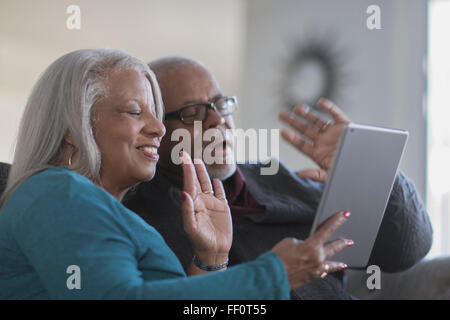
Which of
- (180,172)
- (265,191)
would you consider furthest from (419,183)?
(180,172)

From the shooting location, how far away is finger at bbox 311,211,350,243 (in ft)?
3.27

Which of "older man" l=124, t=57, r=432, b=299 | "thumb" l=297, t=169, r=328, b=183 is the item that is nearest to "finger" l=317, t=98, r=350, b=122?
"thumb" l=297, t=169, r=328, b=183

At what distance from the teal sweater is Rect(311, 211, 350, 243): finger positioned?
13 centimetres

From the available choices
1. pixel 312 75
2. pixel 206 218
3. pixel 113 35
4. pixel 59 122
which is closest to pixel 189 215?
pixel 206 218

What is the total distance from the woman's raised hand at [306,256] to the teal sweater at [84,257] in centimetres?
3

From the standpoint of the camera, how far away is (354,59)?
4.10m

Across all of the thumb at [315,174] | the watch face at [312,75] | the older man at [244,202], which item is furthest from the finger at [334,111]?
the watch face at [312,75]

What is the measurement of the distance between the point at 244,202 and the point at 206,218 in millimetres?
641

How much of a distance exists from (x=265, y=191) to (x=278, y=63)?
297 centimetres

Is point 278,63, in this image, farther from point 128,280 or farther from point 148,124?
point 128,280

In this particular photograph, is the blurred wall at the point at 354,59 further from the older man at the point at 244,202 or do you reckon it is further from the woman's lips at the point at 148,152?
the woman's lips at the point at 148,152

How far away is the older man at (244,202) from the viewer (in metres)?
1.64

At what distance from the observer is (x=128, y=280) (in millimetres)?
849

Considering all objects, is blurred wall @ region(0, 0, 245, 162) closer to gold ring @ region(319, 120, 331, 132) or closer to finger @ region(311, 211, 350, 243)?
gold ring @ region(319, 120, 331, 132)
